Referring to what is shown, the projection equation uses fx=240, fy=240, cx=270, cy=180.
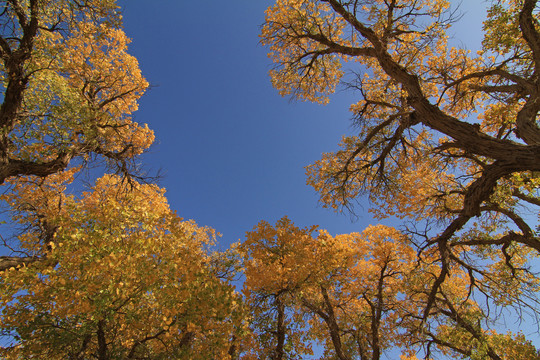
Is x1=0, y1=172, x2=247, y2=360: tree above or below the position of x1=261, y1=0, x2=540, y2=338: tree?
below

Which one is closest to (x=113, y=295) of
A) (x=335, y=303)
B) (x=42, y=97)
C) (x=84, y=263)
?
(x=84, y=263)

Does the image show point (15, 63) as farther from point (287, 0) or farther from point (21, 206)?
point (287, 0)

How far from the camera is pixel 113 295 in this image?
4.06 metres

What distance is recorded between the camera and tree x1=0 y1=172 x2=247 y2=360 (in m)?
4.04

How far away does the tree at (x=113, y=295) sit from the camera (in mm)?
4035

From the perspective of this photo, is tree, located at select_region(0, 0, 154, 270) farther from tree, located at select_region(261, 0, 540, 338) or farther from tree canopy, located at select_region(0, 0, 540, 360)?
tree, located at select_region(261, 0, 540, 338)

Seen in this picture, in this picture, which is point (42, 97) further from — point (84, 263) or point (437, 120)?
point (437, 120)

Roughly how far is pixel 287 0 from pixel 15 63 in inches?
279

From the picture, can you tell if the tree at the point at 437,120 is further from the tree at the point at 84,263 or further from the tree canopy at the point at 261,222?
the tree at the point at 84,263

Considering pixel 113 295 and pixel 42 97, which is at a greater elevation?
pixel 42 97

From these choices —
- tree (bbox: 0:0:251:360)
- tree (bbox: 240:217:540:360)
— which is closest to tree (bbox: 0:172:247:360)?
tree (bbox: 0:0:251:360)

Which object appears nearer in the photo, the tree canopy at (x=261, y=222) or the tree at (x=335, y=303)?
the tree canopy at (x=261, y=222)

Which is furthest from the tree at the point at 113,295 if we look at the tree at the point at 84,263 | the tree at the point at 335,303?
the tree at the point at 335,303

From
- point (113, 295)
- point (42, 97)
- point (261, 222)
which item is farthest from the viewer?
point (261, 222)
